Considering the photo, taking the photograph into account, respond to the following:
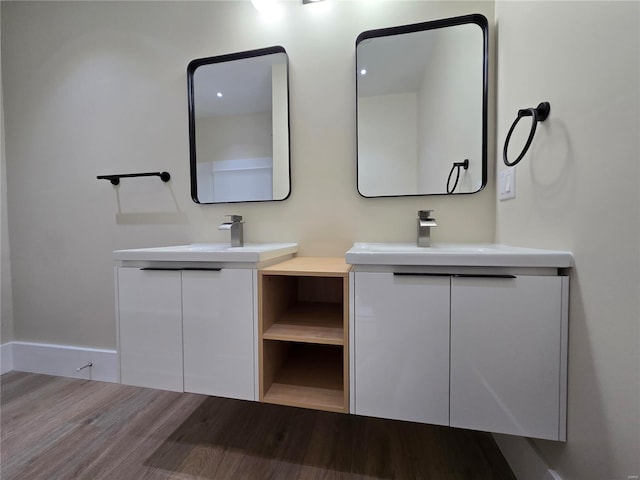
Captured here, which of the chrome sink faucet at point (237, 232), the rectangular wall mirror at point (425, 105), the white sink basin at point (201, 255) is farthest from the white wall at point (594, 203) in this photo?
the chrome sink faucet at point (237, 232)

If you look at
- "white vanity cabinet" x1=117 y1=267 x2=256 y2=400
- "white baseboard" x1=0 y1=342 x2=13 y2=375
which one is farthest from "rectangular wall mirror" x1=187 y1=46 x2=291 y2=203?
"white baseboard" x1=0 y1=342 x2=13 y2=375

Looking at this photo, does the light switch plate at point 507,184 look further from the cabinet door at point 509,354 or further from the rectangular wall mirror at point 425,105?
the cabinet door at point 509,354

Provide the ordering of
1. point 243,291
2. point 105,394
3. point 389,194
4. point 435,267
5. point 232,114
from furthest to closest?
point 105,394 < point 232,114 < point 389,194 < point 243,291 < point 435,267

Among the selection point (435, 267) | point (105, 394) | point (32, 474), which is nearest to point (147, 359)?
point (32, 474)

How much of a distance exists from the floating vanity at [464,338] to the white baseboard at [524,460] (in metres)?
0.19

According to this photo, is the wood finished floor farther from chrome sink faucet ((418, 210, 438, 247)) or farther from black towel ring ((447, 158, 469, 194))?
black towel ring ((447, 158, 469, 194))

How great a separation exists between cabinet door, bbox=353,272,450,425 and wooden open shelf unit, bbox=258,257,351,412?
0.20 feet

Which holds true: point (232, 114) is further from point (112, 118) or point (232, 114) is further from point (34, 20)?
point (34, 20)

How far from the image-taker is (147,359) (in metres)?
1.05

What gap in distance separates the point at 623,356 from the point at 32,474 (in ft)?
6.45

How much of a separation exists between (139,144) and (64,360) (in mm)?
1519

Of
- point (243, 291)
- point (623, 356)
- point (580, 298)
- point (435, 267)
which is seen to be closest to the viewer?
point (623, 356)

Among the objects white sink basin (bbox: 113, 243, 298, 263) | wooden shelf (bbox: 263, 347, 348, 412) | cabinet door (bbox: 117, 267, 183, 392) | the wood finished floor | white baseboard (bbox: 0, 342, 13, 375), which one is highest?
white sink basin (bbox: 113, 243, 298, 263)

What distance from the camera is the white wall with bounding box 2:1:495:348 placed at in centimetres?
133
